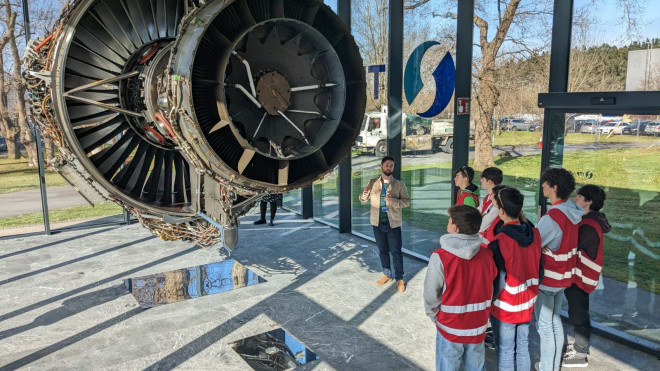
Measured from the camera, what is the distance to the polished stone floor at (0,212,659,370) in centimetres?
498

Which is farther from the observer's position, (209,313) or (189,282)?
(189,282)

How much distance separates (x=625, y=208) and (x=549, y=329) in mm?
1897

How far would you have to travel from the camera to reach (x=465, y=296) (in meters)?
3.54

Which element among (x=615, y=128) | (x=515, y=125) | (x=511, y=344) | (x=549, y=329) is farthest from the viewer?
(x=515, y=125)

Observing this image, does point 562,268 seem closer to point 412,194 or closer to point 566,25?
point 566,25

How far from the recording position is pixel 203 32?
3.29m

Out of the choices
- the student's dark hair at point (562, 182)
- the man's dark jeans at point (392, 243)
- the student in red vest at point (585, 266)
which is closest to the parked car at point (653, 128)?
the student in red vest at point (585, 266)

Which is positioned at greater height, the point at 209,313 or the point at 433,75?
the point at 433,75

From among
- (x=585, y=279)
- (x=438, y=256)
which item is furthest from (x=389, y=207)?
(x=438, y=256)

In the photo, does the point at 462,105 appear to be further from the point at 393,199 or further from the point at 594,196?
the point at 594,196

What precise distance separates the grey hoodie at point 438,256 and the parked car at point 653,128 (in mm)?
2748

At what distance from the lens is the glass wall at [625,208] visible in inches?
202

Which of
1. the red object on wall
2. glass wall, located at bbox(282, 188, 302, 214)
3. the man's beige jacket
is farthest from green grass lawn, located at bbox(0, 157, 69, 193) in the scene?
the red object on wall

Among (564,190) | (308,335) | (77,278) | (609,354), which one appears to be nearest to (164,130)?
(308,335)
